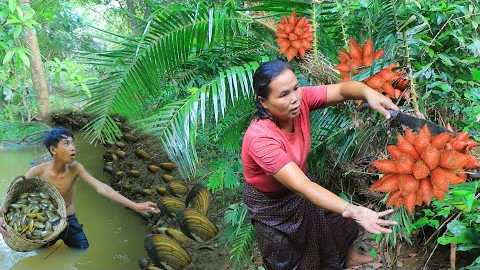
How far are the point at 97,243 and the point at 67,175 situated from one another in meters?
0.91

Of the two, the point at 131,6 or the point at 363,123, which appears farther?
the point at 131,6

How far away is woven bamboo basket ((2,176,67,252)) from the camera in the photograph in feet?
9.80

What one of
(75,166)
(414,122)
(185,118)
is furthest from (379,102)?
(75,166)

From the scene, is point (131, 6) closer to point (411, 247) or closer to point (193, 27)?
point (193, 27)

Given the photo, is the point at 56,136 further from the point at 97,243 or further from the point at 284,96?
the point at 284,96

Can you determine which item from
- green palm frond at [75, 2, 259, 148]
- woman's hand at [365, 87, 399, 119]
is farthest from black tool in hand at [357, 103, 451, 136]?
green palm frond at [75, 2, 259, 148]

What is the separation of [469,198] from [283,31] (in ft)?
4.51

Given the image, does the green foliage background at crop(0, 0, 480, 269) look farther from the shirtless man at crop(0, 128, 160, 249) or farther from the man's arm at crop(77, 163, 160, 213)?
the shirtless man at crop(0, 128, 160, 249)

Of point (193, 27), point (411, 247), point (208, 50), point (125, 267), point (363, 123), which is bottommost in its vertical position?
point (125, 267)

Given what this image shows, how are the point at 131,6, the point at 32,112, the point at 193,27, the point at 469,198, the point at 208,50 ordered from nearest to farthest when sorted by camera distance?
the point at 469,198 → the point at 193,27 → the point at 208,50 → the point at 32,112 → the point at 131,6

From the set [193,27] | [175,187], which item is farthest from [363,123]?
[175,187]

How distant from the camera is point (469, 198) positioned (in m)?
1.32

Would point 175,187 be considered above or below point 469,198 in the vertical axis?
below

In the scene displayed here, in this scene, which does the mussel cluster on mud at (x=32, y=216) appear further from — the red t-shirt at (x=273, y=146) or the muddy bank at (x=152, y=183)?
the red t-shirt at (x=273, y=146)
